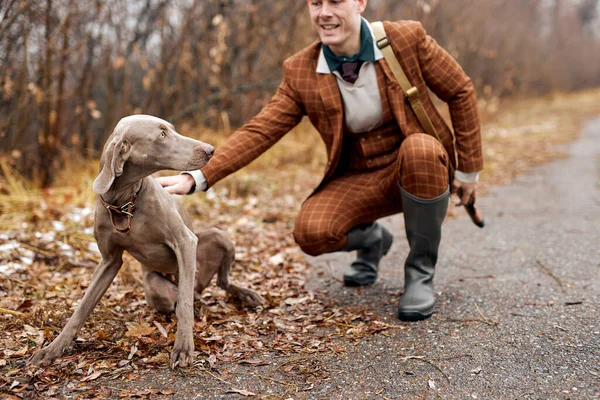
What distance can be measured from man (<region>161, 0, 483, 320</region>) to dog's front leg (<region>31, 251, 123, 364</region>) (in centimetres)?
51

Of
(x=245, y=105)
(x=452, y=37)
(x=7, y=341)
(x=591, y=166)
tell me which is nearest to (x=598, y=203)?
(x=591, y=166)

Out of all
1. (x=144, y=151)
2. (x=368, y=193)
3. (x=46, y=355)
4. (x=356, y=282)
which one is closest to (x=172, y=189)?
(x=144, y=151)

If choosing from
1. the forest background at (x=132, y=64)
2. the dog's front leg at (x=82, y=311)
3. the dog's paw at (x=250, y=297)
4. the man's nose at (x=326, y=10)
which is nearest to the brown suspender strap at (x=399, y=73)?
the man's nose at (x=326, y=10)

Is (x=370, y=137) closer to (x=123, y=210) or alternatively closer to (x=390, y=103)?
(x=390, y=103)

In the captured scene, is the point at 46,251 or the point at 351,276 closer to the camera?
the point at 351,276

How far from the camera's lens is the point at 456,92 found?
3.26 meters

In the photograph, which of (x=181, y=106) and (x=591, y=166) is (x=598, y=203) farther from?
(x=181, y=106)

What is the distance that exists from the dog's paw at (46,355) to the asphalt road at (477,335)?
41 centimetres

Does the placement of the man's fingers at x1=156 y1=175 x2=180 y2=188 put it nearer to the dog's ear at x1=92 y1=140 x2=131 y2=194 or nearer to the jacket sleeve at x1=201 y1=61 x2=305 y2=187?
the jacket sleeve at x1=201 y1=61 x2=305 y2=187

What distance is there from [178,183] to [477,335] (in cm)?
168

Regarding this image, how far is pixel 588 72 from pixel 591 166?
22346 mm

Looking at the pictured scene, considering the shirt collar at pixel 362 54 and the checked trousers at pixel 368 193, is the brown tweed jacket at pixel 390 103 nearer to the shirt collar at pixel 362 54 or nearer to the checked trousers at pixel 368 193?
the shirt collar at pixel 362 54

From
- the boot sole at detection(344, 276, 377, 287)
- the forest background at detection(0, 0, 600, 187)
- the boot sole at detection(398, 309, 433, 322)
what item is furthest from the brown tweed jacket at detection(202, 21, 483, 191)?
the forest background at detection(0, 0, 600, 187)

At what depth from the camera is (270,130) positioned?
3.34 meters
